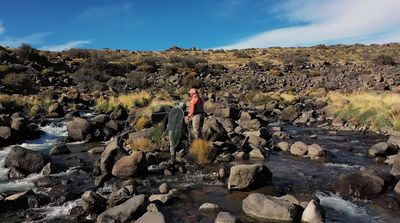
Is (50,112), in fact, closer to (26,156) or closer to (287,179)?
(26,156)

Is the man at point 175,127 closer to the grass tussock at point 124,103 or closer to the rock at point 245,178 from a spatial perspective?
the rock at point 245,178

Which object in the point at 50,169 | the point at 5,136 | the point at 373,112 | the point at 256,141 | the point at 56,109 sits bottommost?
the point at 373,112

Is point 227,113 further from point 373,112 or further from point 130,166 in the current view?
point 130,166

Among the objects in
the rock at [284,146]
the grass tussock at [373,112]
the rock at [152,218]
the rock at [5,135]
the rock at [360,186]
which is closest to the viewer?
the rock at [152,218]

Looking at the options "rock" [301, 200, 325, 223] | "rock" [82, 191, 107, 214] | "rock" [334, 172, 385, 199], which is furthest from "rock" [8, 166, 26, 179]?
"rock" [334, 172, 385, 199]

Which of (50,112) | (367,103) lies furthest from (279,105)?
A: (50,112)

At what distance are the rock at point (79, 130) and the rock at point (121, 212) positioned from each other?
42.7ft

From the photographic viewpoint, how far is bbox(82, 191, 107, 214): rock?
11273 mm

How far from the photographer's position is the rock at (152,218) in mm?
9791

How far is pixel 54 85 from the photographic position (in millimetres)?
49000

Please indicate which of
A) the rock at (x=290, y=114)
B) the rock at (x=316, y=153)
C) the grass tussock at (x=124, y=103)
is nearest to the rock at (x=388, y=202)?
the rock at (x=316, y=153)

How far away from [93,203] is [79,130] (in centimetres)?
1251

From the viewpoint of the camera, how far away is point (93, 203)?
37.4 feet

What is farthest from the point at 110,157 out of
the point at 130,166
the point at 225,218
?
the point at 225,218
